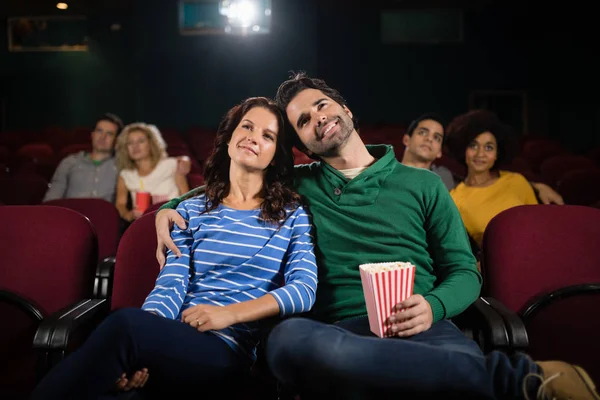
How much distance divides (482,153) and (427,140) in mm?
364

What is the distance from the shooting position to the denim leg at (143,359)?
1155 mm

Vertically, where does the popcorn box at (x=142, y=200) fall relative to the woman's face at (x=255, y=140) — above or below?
below

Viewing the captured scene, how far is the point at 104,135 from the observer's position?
12.2 ft

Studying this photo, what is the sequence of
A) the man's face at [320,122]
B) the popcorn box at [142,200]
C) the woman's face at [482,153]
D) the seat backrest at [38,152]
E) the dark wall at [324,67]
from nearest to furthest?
the man's face at [320,122] < the woman's face at [482,153] < the popcorn box at [142,200] < the seat backrest at [38,152] < the dark wall at [324,67]

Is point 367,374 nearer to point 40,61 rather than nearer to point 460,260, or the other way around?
point 460,260

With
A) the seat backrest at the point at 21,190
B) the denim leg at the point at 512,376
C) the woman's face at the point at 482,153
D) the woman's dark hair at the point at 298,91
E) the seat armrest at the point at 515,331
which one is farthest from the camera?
the seat backrest at the point at 21,190

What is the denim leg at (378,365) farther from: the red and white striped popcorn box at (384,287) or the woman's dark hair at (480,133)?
the woman's dark hair at (480,133)

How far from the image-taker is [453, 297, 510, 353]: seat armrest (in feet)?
4.56

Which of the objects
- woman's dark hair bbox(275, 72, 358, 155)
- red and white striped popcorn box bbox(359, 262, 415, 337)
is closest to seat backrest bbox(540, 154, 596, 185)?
woman's dark hair bbox(275, 72, 358, 155)

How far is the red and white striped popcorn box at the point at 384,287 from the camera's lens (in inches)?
50.5

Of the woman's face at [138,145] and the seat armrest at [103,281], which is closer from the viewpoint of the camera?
the seat armrest at [103,281]

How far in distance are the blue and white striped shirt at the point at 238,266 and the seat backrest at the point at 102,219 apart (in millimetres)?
993

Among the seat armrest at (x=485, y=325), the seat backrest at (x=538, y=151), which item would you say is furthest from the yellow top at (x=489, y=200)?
the seat backrest at (x=538, y=151)

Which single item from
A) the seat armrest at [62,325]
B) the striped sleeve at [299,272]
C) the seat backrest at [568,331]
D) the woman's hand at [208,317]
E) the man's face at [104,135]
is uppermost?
the man's face at [104,135]
